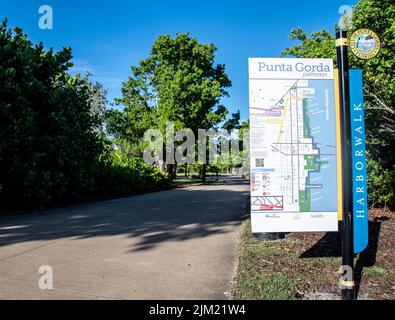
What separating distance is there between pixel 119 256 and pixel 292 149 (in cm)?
333

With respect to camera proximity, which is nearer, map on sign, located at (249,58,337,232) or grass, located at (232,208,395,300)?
grass, located at (232,208,395,300)

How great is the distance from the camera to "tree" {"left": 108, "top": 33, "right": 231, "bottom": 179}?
3125 centimetres

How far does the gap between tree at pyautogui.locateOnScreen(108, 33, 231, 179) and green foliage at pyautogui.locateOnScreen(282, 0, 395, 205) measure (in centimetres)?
2000

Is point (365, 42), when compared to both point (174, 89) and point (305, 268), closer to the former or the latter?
point (305, 268)

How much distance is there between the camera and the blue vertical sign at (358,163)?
4.03 meters

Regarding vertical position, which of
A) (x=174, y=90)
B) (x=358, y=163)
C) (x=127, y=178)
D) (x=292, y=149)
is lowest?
(x=127, y=178)

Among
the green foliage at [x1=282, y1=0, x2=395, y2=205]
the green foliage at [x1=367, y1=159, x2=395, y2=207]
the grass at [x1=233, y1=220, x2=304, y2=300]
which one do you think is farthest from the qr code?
the green foliage at [x1=367, y1=159, x2=395, y2=207]

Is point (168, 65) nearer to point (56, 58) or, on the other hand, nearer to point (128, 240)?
point (56, 58)

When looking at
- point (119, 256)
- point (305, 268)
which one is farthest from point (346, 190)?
point (119, 256)

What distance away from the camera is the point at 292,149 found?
4.32m

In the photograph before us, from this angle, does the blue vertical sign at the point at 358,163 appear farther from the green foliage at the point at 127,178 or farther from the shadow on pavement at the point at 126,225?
the green foliage at the point at 127,178

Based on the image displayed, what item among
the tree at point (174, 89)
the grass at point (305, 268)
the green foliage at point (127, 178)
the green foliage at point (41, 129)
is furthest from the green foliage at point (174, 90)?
the grass at point (305, 268)

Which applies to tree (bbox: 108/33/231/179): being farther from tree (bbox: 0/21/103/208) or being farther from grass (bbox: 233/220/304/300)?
grass (bbox: 233/220/304/300)
